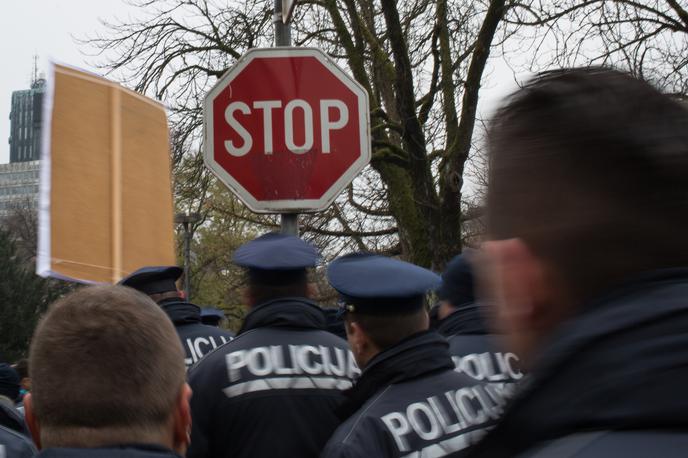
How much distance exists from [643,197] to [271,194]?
348 cm

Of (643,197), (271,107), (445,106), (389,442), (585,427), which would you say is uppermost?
(445,106)

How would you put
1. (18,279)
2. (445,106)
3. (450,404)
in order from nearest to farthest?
1. (450,404)
2. (445,106)
3. (18,279)

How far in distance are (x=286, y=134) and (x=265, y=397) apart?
1546 mm

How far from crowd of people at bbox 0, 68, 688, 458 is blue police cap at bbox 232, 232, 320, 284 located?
1 centimetres

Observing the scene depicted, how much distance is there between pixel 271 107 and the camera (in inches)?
174

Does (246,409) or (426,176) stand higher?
(426,176)

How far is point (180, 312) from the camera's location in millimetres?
4746

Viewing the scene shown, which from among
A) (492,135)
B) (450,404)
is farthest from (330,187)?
(492,135)

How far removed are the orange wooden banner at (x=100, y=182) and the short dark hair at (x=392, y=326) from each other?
85 centimetres

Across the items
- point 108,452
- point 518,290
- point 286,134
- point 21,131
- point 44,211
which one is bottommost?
point 108,452

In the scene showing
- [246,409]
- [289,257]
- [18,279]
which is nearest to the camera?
[246,409]

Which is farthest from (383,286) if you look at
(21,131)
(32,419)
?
(21,131)

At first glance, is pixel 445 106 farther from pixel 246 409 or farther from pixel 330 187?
pixel 246 409

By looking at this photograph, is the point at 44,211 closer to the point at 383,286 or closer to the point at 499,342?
the point at 383,286
